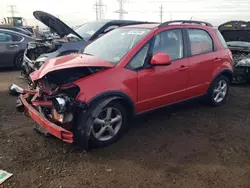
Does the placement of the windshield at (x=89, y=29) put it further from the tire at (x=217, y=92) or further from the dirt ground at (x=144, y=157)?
the tire at (x=217, y=92)

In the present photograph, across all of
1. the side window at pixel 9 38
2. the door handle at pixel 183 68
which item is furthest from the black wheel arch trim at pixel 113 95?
the side window at pixel 9 38

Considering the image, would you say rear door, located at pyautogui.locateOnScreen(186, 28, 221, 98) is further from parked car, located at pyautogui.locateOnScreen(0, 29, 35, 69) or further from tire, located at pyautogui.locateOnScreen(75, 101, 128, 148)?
parked car, located at pyautogui.locateOnScreen(0, 29, 35, 69)

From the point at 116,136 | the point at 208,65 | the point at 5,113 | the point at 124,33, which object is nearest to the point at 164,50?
the point at 124,33

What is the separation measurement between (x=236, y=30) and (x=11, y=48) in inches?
299

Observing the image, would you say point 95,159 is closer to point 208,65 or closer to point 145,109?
point 145,109

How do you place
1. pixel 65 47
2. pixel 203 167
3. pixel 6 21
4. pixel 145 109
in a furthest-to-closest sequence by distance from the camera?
pixel 6 21
pixel 65 47
pixel 145 109
pixel 203 167

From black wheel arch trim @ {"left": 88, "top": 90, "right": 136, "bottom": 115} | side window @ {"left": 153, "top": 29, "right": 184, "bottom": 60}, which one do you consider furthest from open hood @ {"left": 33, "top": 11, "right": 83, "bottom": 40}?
black wheel arch trim @ {"left": 88, "top": 90, "right": 136, "bottom": 115}

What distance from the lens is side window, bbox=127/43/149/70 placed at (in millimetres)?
3862

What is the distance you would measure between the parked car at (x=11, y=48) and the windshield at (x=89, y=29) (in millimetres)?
2557

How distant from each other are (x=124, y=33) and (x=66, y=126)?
6.50 ft

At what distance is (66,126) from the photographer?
11.4 ft

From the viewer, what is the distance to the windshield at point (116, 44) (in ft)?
13.2

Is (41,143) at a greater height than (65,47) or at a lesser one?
lesser

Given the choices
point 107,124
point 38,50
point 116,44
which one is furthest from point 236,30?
point 107,124
